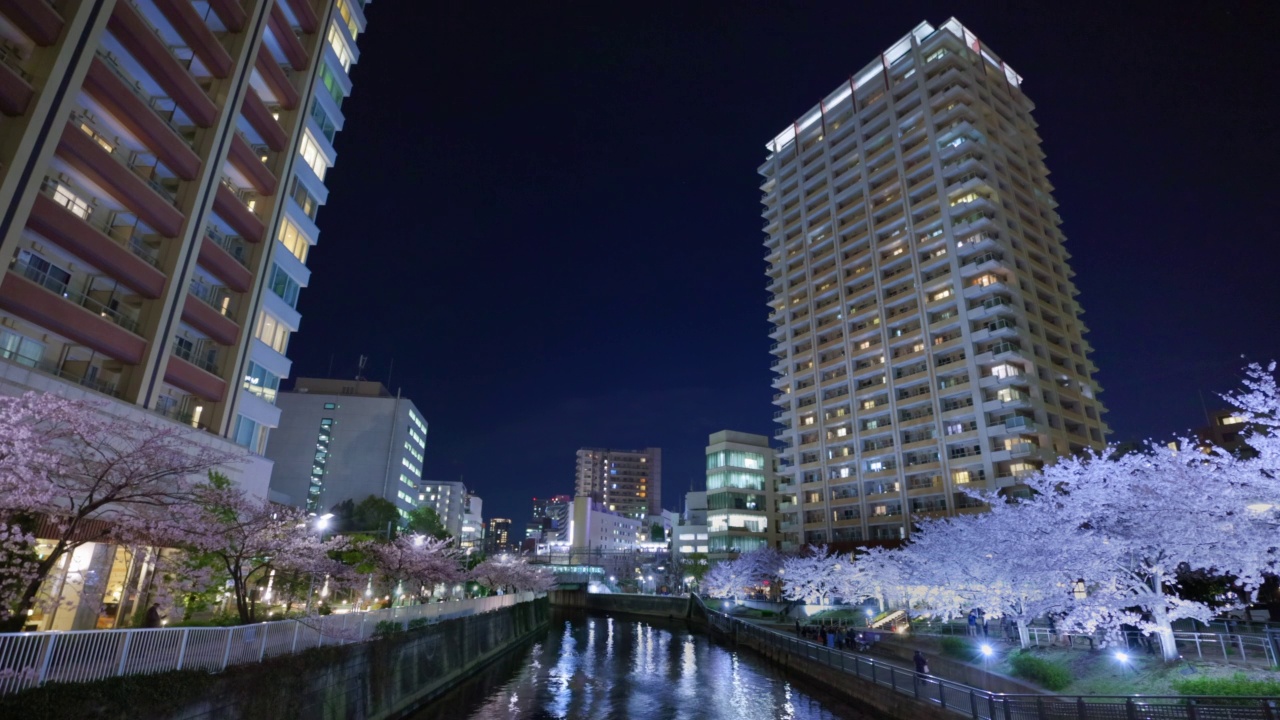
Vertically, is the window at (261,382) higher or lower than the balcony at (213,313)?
lower

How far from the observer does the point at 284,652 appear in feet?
65.5

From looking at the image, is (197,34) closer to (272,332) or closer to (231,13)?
(231,13)

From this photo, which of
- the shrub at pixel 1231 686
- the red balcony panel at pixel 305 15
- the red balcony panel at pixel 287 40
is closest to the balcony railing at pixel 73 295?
the red balcony panel at pixel 287 40

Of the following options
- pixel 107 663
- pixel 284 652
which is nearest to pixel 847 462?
pixel 284 652

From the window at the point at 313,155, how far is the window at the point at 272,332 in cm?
1287

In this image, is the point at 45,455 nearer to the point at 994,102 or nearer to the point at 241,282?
the point at 241,282

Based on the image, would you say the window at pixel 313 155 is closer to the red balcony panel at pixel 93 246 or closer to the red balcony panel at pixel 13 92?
the red balcony panel at pixel 93 246

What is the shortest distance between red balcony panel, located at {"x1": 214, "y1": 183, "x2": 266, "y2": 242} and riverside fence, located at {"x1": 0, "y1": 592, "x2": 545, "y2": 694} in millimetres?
28735

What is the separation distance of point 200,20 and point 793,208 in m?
97.7

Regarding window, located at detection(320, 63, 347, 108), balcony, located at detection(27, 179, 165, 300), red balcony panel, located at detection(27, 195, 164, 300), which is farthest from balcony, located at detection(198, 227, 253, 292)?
window, located at detection(320, 63, 347, 108)

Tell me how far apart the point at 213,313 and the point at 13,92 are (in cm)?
1430

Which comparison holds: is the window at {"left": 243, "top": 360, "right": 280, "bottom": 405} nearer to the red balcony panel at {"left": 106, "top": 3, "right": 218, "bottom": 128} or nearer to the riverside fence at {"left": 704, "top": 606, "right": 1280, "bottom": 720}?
the red balcony panel at {"left": 106, "top": 3, "right": 218, "bottom": 128}

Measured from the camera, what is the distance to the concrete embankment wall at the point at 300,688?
12703 millimetres

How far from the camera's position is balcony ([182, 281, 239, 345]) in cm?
3716
